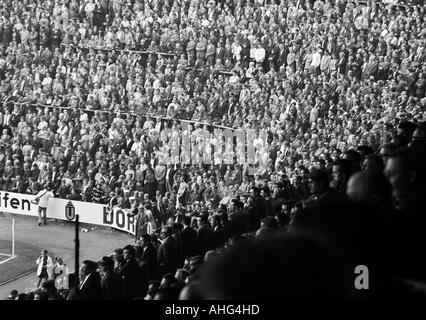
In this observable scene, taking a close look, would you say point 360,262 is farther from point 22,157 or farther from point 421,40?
point 22,157

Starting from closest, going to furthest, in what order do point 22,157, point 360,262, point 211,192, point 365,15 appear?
point 360,262
point 211,192
point 365,15
point 22,157

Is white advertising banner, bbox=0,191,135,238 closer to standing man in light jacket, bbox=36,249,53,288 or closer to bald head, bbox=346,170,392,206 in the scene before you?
standing man in light jacket, bbox=36,249,53,288

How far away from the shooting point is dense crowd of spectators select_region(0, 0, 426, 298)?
27.1 m

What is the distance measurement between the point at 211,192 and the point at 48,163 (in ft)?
26.9

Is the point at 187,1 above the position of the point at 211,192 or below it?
above

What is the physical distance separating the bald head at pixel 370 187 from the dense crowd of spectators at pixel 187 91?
41.7 feet

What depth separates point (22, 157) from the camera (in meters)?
34.3

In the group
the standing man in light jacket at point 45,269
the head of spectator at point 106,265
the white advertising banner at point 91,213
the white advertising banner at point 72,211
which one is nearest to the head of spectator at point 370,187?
the head of spectator at point 106,265

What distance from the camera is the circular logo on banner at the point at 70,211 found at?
3054cm

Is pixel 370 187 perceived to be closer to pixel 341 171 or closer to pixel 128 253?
pixel 341 171

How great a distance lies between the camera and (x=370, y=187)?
4551 millimetres

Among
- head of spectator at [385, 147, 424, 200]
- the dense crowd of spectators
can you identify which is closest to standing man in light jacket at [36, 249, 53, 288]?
the dense crowd of spectators

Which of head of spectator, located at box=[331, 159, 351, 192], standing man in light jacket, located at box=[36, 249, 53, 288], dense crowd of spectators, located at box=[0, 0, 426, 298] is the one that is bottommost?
head of spectator, located at box=[331, 159, 351, 192]
